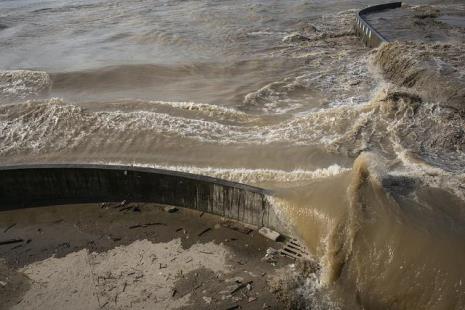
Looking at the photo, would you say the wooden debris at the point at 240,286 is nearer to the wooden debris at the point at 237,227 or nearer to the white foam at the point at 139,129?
the wooden debris at the point at 237,227

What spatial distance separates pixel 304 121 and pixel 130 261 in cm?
594

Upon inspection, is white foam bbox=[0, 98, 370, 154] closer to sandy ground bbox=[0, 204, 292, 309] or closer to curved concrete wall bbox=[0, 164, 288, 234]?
curved concrete wall bbox=[0, 164, 288, 234]

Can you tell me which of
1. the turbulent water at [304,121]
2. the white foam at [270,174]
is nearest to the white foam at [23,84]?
the turbulent water at [304,121]

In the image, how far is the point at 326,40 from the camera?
18656mm

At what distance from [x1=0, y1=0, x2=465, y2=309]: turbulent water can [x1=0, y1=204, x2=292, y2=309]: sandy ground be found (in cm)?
99

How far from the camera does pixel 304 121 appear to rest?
35.5 feet

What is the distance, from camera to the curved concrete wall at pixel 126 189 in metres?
7.36

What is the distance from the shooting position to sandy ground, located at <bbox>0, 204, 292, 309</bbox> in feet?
19.8

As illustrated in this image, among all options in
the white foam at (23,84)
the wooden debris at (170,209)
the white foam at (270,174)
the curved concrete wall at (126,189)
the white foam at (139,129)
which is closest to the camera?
the curved concrete wall at (126,189)

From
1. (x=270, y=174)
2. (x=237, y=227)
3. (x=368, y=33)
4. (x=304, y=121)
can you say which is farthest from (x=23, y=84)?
(x=368, y=33)

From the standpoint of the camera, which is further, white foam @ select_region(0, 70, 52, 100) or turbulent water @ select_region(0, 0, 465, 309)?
white foam @ select_region(0, 70, 52, 100)

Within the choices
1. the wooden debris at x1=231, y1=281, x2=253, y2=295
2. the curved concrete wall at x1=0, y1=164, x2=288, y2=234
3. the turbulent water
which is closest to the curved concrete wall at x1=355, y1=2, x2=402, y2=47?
the turbulent water

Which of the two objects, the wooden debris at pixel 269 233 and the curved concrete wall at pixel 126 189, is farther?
the curved concrete wall at pixel 126 189

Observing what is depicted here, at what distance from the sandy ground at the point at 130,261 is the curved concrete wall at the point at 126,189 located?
21 cm
